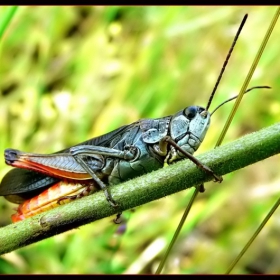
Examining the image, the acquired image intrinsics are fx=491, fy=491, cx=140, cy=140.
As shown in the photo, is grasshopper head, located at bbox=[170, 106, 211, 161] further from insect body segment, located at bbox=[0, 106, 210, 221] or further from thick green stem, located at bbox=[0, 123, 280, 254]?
thick green stem, located at bbox=[0, 123, 280, 254]

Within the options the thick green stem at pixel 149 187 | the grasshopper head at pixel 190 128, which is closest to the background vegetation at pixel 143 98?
the grasshopper head at pixel 190 128

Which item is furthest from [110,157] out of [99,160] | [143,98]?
[143,98]

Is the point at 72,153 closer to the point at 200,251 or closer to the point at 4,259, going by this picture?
the point at 4,259

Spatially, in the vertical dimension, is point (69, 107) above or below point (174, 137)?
above

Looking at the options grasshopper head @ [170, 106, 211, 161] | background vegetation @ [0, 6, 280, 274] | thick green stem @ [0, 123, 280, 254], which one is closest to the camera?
thick green stem @ [0, 123, 280, 254]

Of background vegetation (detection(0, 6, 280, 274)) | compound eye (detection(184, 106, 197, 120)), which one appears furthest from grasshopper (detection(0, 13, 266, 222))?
background vegetation (detection(0, 6, 280, 274))

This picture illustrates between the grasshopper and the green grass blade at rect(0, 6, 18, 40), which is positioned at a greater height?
the green grass blade at rect(0, 6, 18, 40)
